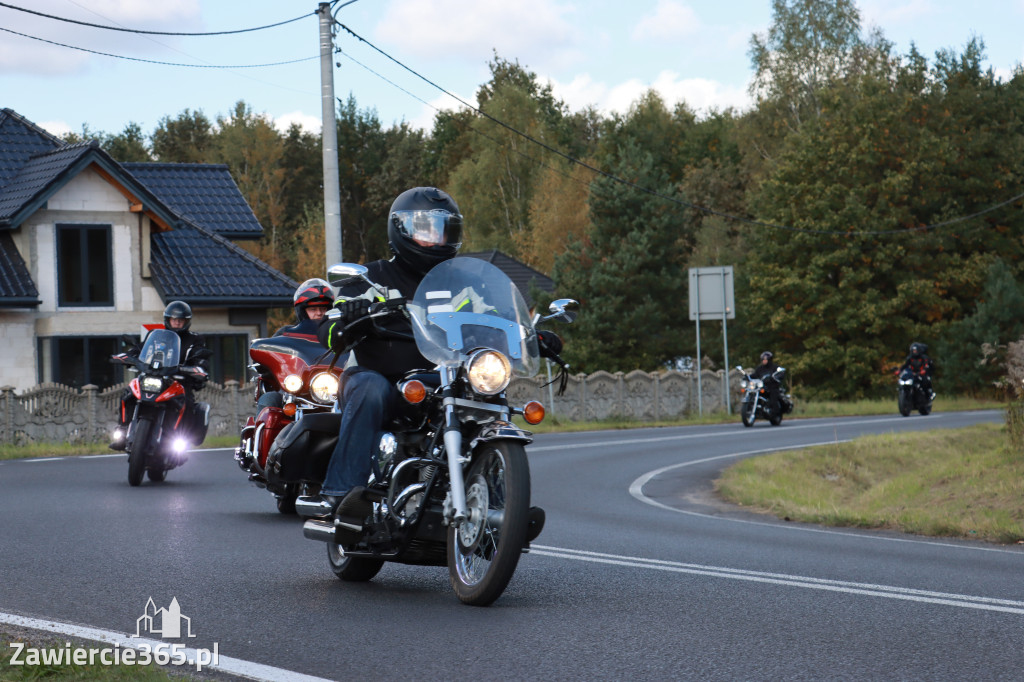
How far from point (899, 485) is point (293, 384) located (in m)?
8.80

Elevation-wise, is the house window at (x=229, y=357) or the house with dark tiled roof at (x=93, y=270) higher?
the house with dark tiled roof at (x=93, y=270)

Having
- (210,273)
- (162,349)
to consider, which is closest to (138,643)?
(162,349)

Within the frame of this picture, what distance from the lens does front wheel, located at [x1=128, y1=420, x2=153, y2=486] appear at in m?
13.3

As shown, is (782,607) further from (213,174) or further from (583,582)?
(213,174)

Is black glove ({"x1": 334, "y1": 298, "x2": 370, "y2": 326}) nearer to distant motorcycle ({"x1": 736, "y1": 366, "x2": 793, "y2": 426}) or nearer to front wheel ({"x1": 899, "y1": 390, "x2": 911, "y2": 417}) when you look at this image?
distant motorcycle ({"x1": 736, "y1": 366, "x2": 793, "y2": 426})

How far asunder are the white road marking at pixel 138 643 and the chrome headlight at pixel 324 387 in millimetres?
3280

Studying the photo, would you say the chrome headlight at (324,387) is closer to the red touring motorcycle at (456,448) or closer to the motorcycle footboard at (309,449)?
the motorcycle footboard at (309,449)

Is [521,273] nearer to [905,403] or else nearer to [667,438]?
[905,403]

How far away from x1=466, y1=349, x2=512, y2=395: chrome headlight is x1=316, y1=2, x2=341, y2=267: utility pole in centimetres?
1662

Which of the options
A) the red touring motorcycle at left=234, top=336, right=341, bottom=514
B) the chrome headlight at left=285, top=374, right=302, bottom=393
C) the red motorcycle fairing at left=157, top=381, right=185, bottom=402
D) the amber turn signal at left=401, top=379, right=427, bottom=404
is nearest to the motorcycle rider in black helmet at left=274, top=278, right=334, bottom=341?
the red touring motorcycle at left=234, top=336, right=341, bottom=514

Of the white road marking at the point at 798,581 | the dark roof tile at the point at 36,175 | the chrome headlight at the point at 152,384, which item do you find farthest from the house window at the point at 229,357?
the white road marking at the point at 798,581

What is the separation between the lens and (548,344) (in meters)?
6.80

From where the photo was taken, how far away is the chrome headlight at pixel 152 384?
13422mm

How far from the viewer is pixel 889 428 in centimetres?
2656
